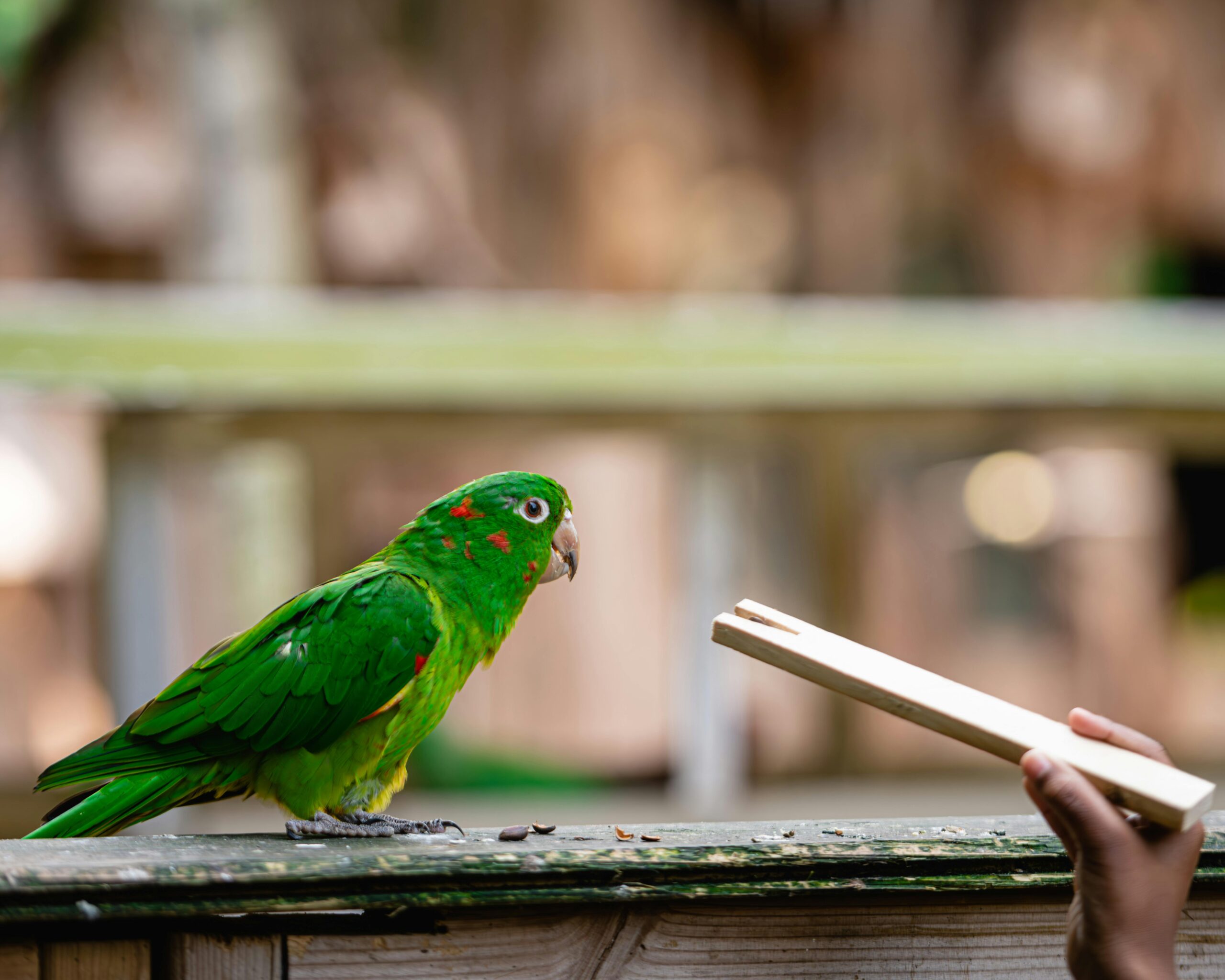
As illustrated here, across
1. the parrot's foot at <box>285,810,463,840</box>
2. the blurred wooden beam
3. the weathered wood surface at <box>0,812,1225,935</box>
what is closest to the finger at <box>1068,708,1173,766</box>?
the weathered wood surface at <box>0,812,1225,935</box>

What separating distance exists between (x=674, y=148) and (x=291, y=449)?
10.4ft

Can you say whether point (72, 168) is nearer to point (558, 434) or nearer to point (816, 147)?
point (558, 434)

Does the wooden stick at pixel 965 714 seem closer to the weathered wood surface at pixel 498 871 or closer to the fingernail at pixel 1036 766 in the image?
the fingernail at pixel 1036 766

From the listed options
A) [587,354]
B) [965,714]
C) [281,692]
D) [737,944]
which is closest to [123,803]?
[281,692]

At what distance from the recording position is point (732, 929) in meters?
0.86

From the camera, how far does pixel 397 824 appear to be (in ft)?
4.09

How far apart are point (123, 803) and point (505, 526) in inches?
20.5

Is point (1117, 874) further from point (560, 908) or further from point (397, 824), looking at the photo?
point (397, 824)

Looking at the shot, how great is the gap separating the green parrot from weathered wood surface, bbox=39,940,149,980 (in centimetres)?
28

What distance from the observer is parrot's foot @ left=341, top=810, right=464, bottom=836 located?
1.21 metres

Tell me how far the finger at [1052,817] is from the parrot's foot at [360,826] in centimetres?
56

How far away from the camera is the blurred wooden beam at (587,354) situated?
413 cm

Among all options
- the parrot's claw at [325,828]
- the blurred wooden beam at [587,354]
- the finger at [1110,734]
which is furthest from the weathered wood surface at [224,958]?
the blurred wooden beam at [587,354]

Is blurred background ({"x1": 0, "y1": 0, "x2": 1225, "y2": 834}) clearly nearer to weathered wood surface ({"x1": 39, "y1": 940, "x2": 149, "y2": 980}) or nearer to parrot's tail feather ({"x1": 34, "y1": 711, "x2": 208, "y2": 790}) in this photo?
parrot's tail feather ({"x1": 34, "y1": 711, "x2": 208, "y2": 790})
